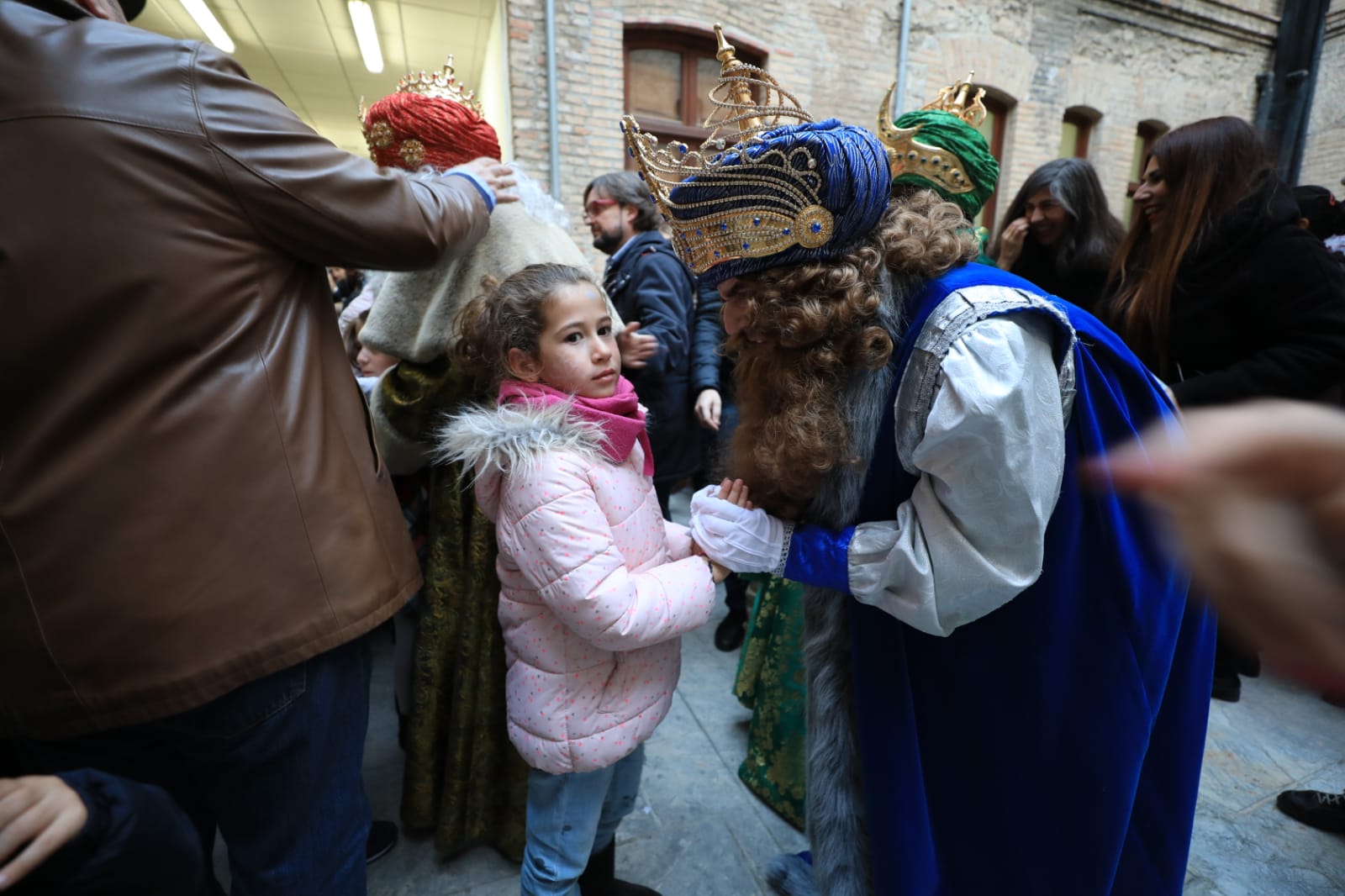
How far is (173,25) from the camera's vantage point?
5672 mm

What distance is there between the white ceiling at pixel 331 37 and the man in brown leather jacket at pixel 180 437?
4.32 m

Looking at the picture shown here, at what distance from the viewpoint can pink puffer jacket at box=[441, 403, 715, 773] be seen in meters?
1.13

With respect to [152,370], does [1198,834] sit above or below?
below

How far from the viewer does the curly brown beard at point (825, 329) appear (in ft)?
3.34

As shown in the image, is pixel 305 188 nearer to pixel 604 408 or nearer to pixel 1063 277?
pixel 604 408

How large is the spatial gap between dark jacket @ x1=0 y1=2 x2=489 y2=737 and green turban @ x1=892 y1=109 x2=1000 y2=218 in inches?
44.3

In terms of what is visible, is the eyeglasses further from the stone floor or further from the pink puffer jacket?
the stone floor

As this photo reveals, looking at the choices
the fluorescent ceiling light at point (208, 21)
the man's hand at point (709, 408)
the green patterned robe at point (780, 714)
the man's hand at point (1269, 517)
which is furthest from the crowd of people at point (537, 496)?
the fluorescent ceiling light at point (208, 21)

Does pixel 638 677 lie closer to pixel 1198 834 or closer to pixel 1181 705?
pixel 1181 705

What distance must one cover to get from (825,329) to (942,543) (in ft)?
1.29

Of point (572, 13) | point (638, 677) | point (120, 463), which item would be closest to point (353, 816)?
point (638, 677)

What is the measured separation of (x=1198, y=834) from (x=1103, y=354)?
1897 millimetres

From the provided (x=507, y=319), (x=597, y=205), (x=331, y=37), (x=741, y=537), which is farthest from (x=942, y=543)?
(x=331, y=37)

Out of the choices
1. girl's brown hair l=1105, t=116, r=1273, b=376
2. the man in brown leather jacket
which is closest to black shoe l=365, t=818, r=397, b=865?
the man in brown leather jacket
